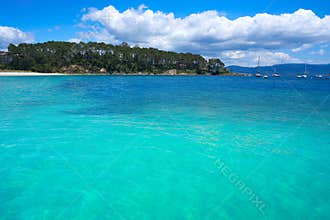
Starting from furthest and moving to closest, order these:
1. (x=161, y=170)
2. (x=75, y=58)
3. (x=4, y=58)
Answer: (x=75, y=58)
(x=4, y=58)
(x=161, y=170)

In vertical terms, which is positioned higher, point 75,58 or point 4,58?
point 75,58

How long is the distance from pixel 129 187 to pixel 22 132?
A: 11270 millimetres

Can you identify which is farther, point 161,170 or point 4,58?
point 4,58

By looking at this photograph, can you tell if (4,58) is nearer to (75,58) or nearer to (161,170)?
(75,58)

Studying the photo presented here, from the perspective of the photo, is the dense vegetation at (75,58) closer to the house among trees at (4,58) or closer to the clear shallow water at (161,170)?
the house among trees at (4,58)

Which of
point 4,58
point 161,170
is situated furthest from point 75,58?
point 161,170

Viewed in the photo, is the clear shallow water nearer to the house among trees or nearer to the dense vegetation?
the dense vegetation

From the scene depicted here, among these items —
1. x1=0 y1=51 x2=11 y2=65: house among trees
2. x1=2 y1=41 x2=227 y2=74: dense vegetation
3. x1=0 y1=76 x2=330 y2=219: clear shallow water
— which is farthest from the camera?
x1=0 y1=51 x2=11 y2=65: house among trees

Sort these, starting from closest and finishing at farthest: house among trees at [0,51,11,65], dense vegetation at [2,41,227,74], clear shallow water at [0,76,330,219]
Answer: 1. clear shallow water at [0,76,330,219]
2. dense vegetation at [2,41,227,74]
3. house among trees at [0,51,11,65]

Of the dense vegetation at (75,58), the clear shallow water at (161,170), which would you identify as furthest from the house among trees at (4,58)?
the clear shallow water at (161,170)

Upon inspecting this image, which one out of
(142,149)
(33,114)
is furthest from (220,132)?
(33,114)

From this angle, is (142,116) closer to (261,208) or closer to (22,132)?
(22,132)

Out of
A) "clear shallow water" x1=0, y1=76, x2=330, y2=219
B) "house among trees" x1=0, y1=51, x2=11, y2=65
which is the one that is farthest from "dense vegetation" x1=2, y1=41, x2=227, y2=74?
"clear shallow water" x1=0, y1=76, x2=330, y2=219

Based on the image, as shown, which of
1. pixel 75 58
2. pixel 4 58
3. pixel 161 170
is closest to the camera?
pixel 161 170
